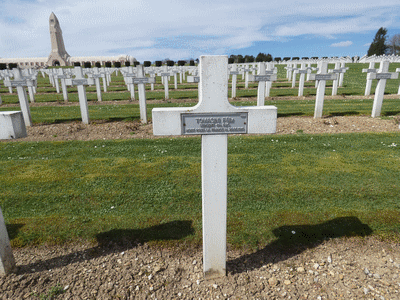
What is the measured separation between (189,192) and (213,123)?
8.12 feet

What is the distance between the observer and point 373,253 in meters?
3.34

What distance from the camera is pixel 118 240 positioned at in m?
3.65

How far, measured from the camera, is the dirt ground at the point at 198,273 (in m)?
2.83

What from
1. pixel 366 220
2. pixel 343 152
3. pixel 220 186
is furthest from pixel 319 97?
pixel 220 186

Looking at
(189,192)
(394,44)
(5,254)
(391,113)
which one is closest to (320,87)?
(391,113)

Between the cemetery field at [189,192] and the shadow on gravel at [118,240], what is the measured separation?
2 cm

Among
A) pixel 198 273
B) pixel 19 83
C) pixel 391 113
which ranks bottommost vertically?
pixel 198 273

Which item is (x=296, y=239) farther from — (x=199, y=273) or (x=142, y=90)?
(x=142, y=90)

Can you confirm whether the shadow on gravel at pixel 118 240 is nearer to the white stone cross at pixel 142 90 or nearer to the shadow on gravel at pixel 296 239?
the shadow on gravel at pixel 296 239

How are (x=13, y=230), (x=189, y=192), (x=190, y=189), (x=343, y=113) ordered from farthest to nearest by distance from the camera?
(x=343, y=113) < (x=190, y=189) < (x=189, y=192) < (x=13, y=230)

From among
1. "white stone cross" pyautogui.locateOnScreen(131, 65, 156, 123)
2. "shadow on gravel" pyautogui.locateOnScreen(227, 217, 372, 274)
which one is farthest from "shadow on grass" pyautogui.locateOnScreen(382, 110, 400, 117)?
"white stone cross" pyautogui.locateOnScreen(131, 65, 156, 123)

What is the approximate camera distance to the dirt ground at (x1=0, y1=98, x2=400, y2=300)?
2832 mm

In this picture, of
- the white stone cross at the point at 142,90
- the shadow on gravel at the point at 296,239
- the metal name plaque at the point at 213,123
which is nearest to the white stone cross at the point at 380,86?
the shadow on gravel at the point at 296,239

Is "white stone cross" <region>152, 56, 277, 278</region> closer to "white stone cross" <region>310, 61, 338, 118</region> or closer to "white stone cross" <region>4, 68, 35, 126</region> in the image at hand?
"white stone cross" <region>310, 61, 338, 118</region>
